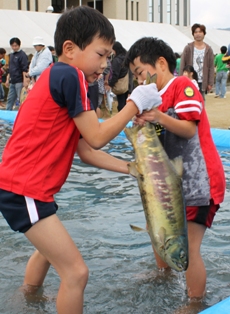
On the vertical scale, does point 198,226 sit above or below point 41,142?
below

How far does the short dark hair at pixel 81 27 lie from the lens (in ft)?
9.01

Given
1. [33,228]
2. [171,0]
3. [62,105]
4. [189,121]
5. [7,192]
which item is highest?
[62,105]

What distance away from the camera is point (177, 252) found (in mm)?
2814

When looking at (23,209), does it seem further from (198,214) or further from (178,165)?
(198,214)

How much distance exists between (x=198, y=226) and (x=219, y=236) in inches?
64.6

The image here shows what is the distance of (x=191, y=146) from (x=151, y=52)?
25.6 inches

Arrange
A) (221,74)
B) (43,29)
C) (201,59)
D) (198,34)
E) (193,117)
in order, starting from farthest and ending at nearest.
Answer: (43,29)
(221,74)
(201,59)
(198,34)
(193,117)

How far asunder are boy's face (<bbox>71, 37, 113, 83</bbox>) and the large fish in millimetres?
424

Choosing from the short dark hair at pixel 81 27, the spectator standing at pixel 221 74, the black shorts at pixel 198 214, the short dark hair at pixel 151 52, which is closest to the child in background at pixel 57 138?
the short dark hair at pixel 81 27

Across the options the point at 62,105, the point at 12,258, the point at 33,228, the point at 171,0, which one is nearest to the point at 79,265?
the point at 33,228

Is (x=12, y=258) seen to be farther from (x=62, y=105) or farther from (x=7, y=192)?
(x=62, y=105)

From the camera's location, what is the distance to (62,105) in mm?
2742

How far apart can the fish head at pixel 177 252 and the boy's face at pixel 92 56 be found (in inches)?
40.4

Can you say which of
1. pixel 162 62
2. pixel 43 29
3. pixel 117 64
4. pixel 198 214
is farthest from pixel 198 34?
pixel 43 29
